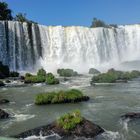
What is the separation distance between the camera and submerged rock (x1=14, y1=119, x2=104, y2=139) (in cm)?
1522

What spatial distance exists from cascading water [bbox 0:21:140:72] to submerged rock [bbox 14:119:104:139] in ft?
121

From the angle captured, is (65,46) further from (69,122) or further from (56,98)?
(69,122)

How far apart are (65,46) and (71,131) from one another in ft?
151

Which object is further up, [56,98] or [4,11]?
[4,11]

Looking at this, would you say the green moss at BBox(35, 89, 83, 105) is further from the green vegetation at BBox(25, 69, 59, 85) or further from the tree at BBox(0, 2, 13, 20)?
the tree at BBox(0, 2, 13, 20)

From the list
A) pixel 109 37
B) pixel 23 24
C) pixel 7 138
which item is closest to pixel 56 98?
pixel 7 138

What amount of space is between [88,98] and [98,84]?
34.7ft

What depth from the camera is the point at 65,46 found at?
6106 cm

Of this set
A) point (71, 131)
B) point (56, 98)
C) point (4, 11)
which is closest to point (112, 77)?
point (56, 98)

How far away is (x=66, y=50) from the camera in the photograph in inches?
2405

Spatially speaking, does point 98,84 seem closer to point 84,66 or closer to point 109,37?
point 84,66

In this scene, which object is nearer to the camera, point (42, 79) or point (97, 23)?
point (42, 79)

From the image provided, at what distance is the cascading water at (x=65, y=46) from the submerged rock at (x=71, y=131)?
36918mm

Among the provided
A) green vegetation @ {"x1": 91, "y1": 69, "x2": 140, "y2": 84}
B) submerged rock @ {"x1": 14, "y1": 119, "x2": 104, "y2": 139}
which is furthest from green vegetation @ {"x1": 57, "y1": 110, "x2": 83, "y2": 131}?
green vegetation @ {"x1": 91, "y1": 69, "x2": 140, "y2": 84}
